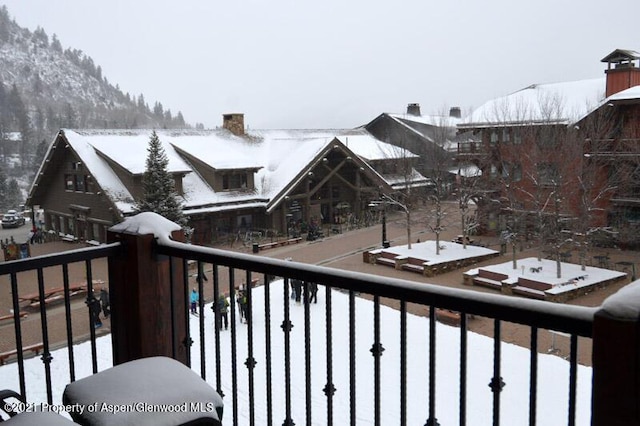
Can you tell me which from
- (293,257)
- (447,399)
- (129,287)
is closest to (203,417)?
(129,287)

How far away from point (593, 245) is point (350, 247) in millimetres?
11237

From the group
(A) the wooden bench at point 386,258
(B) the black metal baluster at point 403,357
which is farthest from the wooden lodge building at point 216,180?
(B) the black metal baluster at point 403,357

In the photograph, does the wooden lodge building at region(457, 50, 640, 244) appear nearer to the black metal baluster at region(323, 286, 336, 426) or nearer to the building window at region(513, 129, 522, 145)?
the building window at region(513, 129, 522, 145)

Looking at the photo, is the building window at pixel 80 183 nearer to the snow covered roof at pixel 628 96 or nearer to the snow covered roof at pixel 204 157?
the snow covered roof at pixel 204 157

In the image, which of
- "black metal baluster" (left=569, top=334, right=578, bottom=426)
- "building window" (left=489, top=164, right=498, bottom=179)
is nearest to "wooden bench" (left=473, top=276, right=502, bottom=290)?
"building window" (left=489, top=164, right=498, bottom=179)

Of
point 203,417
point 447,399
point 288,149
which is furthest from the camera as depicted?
point 288,149

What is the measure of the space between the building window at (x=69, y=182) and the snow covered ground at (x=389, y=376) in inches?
690

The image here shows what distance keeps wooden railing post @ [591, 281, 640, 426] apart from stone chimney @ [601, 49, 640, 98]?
2906 cm

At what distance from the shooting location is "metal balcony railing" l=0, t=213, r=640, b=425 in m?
1.57

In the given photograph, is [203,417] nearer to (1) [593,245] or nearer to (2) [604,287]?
(2) [604,287]

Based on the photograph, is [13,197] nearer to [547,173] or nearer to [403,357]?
[547,173]

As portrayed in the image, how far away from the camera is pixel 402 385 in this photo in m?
2.39

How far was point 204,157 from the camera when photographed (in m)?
29.1

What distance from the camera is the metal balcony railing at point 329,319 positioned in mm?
1570
